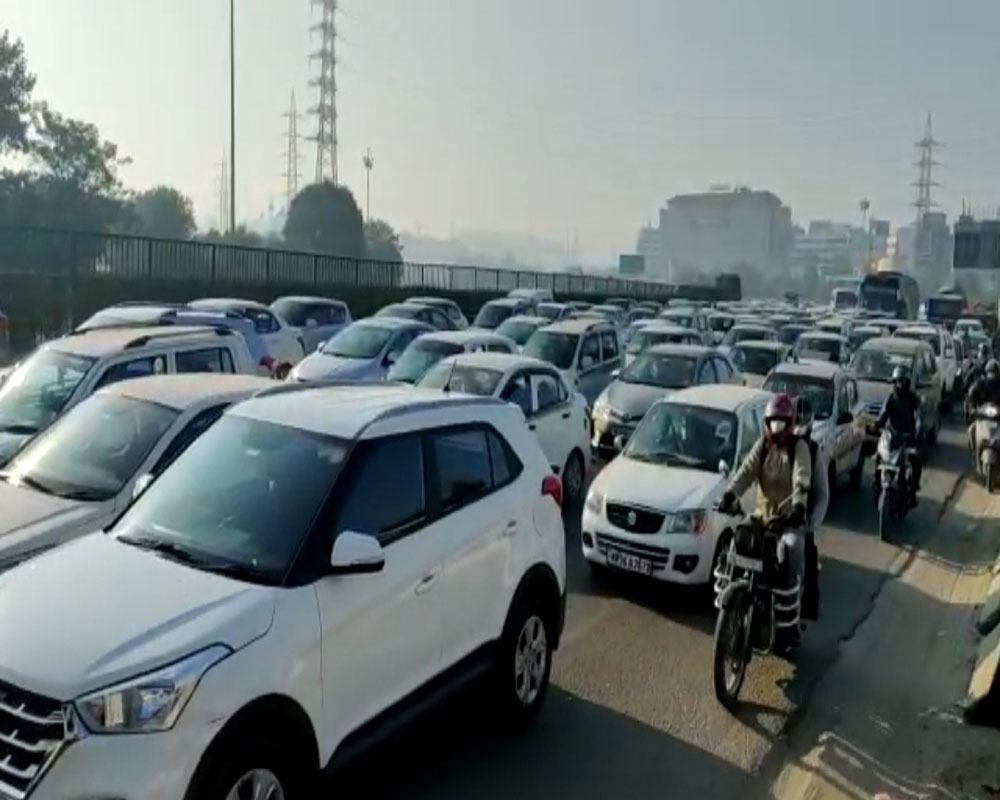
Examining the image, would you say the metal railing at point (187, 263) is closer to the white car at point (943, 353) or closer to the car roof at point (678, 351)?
the car roof at point (678, 351)

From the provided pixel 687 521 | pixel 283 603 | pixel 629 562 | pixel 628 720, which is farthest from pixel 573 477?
pixel 283 603

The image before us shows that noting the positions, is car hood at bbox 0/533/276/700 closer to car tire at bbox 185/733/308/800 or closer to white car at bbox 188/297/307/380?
car tire at bbox 185/733/308/800

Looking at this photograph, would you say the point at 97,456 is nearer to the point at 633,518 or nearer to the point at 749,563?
the point at 633,518

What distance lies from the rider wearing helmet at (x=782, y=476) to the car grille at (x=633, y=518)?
1256 millimetres

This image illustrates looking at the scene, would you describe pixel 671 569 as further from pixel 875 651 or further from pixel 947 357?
pixel 947 357

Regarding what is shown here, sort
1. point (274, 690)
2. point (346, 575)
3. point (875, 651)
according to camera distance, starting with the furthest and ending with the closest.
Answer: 1. point (875, 651)
2. point (346, 575)
3. point (274, 690)

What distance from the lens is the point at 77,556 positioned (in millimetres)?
4414

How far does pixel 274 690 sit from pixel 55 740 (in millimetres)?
783

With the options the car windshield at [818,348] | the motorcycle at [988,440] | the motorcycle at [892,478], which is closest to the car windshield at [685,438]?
the motorcycle at [892,478]

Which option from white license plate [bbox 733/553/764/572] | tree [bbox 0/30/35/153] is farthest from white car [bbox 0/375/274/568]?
tree [bbox 0/30/35/153]

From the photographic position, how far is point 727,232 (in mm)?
167500

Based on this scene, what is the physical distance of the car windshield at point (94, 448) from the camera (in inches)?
257

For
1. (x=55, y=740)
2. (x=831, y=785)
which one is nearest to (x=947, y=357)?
(x=831, y=785)

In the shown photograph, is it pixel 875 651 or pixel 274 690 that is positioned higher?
pixel 274 690
